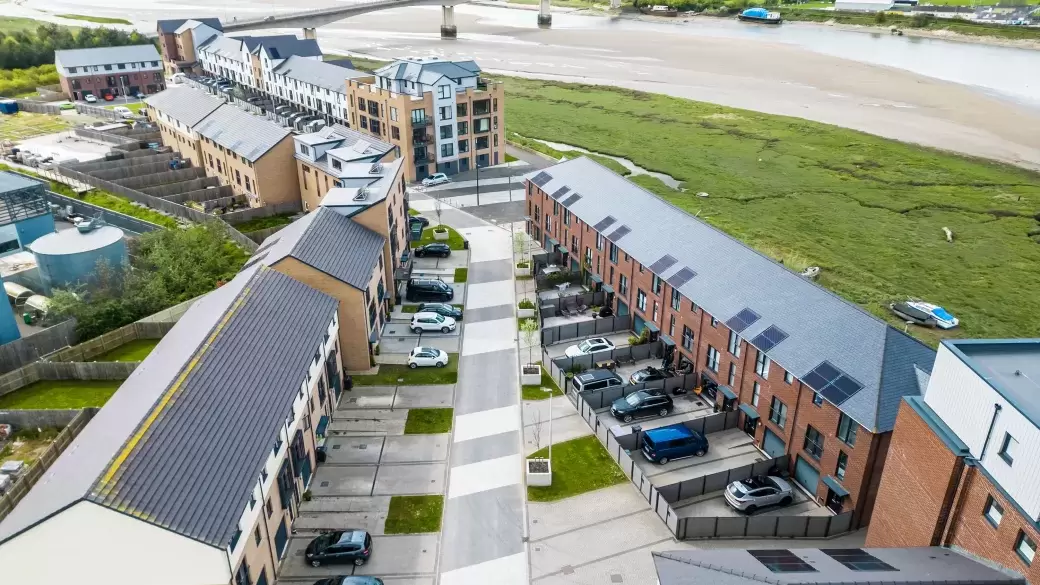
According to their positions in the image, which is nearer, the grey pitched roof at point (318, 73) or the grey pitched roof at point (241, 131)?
the grey pitched roof at point (241, 131)

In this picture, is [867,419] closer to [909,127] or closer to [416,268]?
[416,268]

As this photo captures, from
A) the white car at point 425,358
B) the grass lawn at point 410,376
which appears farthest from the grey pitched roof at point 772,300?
Result: the white car at point 425,358

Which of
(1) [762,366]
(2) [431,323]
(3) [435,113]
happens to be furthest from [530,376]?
(3) [435,113]

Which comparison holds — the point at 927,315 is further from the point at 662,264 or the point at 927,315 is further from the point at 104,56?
the point at 104,56

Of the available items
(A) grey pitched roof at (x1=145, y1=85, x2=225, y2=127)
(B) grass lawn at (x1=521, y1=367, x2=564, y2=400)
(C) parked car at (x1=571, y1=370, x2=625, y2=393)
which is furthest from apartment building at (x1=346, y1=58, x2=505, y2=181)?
(C) parked car at (x1=571, y1=370, x2=625, y2=393)

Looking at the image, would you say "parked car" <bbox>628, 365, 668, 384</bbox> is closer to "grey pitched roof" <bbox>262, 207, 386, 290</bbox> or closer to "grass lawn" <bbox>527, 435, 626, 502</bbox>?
"grass lawn" <bbox>527, 435, 626, 502</bbox>

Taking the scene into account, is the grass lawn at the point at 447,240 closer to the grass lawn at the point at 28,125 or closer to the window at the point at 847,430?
the window at the point at 847,430
